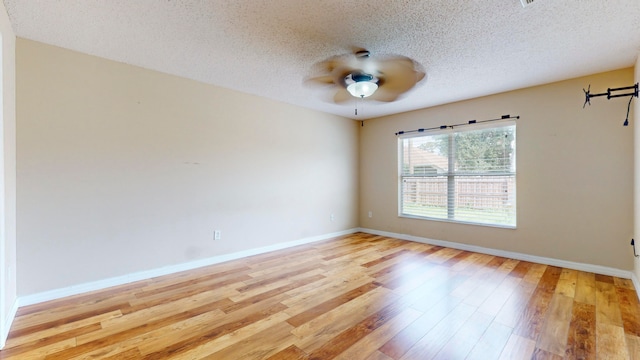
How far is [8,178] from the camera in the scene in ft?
7.24

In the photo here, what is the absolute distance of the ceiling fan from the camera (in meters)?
2.96

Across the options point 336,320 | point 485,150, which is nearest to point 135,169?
point 336,320

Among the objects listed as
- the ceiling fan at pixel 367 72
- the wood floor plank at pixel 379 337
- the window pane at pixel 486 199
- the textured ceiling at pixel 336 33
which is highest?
the textured ceiling at pixel 336 33

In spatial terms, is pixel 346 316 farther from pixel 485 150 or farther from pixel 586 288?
pixel 485 150

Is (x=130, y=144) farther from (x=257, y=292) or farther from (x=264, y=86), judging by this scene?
(x=257, y=292)

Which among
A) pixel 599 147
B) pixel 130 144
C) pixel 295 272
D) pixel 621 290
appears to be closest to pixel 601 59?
pixel 599 147

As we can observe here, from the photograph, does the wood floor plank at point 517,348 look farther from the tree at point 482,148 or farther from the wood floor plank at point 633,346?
the tree at point 482,148

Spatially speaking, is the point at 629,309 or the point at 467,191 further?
the point at 467,191

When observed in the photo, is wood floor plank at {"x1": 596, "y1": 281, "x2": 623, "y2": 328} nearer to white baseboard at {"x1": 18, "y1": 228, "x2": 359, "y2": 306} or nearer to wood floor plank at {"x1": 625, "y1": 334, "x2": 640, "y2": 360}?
wood floor plank at {"x1": 625, "y1": 334, "x2": 640, "y2": 360}

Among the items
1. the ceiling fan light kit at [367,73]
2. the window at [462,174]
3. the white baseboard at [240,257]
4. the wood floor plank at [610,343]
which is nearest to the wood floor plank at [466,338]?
the wood floor plank at [610,343]

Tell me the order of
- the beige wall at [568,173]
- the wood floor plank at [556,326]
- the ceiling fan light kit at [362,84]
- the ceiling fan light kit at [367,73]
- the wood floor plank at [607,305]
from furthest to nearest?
the beige wall at [568,173], the ceiling fan light kit at [362,84], the ceiling fan light kit at [367,73], the wood floor plank at [607,305], the wood floor plank at [556,326]

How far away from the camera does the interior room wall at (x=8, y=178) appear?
198 centimetres

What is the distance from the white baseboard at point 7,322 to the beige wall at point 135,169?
0.72 ft

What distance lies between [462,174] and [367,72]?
2484 mm
